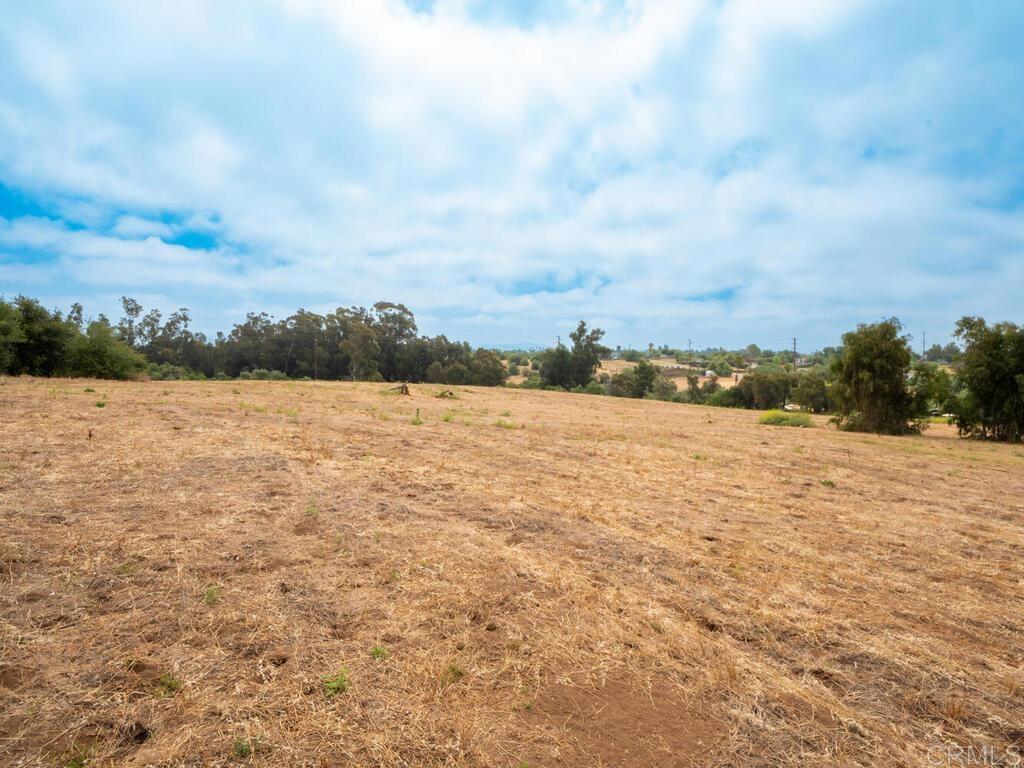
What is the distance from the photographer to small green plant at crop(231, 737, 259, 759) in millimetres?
2238

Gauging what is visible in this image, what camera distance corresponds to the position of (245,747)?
227 cm

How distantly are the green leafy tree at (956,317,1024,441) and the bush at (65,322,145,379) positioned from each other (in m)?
40.4

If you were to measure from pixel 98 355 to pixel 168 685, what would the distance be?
99.8 ft

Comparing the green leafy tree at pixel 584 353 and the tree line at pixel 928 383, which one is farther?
the green leafy tree at pixel 584 353

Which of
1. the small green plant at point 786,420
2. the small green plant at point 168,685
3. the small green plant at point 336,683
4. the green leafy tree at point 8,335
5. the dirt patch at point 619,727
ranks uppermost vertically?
the green leafy tree at point 8,335

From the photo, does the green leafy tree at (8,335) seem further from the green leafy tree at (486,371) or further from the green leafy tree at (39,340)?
the green leafy tree at (486,371)

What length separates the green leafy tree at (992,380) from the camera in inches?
731

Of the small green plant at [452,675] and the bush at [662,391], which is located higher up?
the bush at [662,391]

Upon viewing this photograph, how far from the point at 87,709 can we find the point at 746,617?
4237 millimetres

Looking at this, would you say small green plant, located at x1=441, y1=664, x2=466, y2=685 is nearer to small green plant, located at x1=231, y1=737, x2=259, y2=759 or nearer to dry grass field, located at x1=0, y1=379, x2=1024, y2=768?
dry grass field, located at x1=0, y1=379, x2=1024, y2=768

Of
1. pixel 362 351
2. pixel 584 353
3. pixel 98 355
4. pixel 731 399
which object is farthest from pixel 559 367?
pixel 98 355

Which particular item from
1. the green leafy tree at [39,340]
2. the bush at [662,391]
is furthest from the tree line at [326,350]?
the green leafy tree at [39,340]

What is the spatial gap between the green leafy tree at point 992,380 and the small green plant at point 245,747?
84.6 ft

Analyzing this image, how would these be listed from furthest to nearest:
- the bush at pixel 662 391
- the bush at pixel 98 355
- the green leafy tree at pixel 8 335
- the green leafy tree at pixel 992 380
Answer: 1. the bush at pixel 662 391
2. the bush at pixel 98 355
3. the green leafy tree at pixel 8 335
4. the green leafy tree at pixel 992 380
